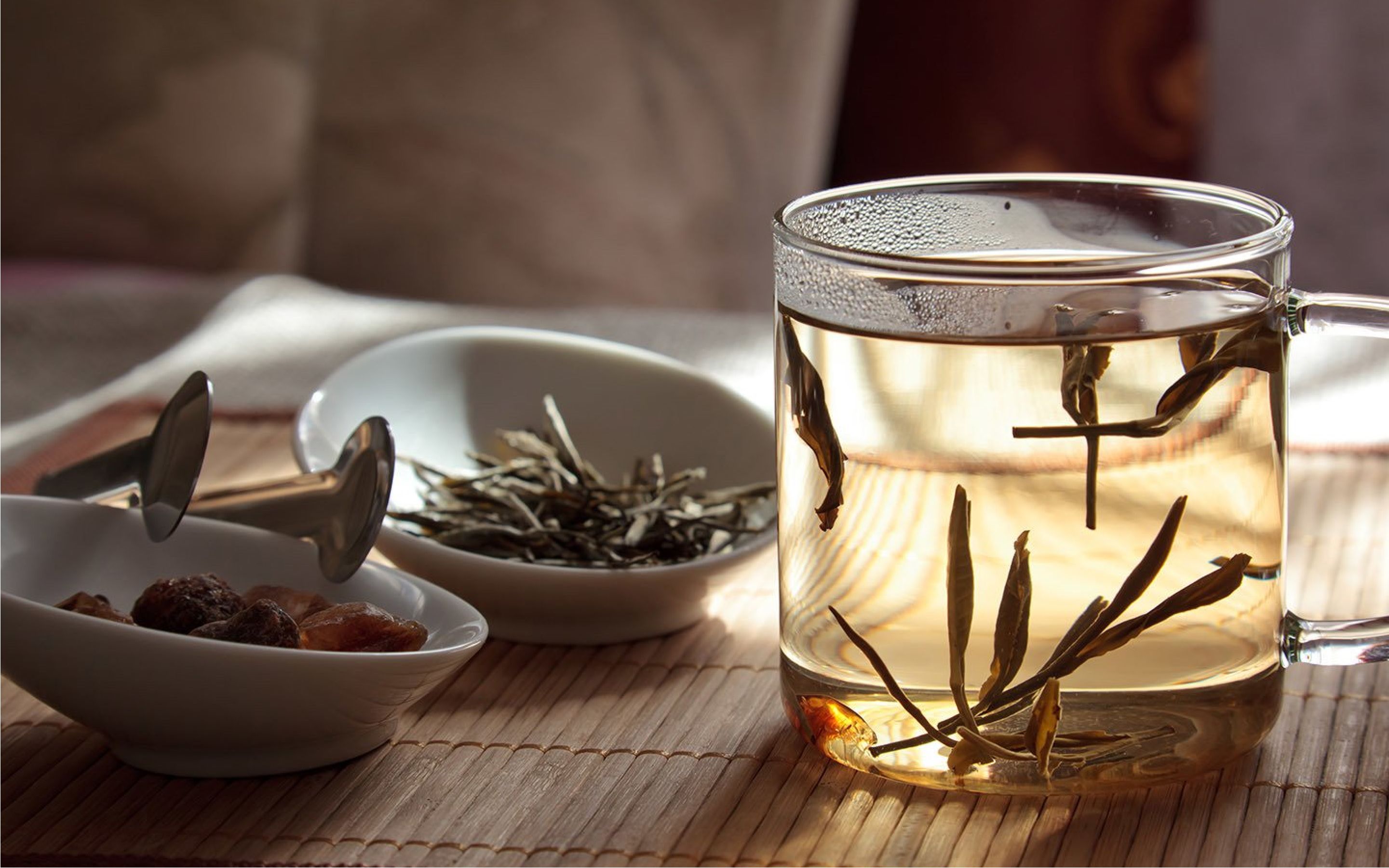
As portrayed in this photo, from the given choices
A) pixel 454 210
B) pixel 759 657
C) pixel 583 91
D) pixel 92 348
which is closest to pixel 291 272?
pixel 454 210

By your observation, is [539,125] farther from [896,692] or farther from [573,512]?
[896,692]

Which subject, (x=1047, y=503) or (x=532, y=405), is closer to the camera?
(x=1047, y=503)

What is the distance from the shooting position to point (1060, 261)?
47cm

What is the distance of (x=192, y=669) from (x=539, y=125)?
130cm

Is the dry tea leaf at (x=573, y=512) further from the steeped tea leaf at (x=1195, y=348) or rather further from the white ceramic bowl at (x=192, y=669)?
the steeped tea leaf at (x=1195, y=348)

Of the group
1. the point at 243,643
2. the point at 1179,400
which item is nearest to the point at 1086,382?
the point at 1179,400

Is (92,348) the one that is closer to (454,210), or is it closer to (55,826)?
(454,210)

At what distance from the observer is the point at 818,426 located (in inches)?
20.9

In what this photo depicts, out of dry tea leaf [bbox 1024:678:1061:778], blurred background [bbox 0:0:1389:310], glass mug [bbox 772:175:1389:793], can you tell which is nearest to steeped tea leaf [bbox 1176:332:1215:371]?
glass mug [bbox 772:175:1389:793]

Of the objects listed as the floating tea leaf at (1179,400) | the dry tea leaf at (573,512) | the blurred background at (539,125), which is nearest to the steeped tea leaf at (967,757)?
the floating tea leaf at (1179,400)

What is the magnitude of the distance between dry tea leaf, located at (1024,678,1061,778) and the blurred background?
1.25m

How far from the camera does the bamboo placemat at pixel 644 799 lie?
1.65 ft

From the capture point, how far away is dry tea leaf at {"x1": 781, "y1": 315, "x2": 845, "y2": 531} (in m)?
0.53

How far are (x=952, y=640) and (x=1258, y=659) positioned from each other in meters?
0.13
